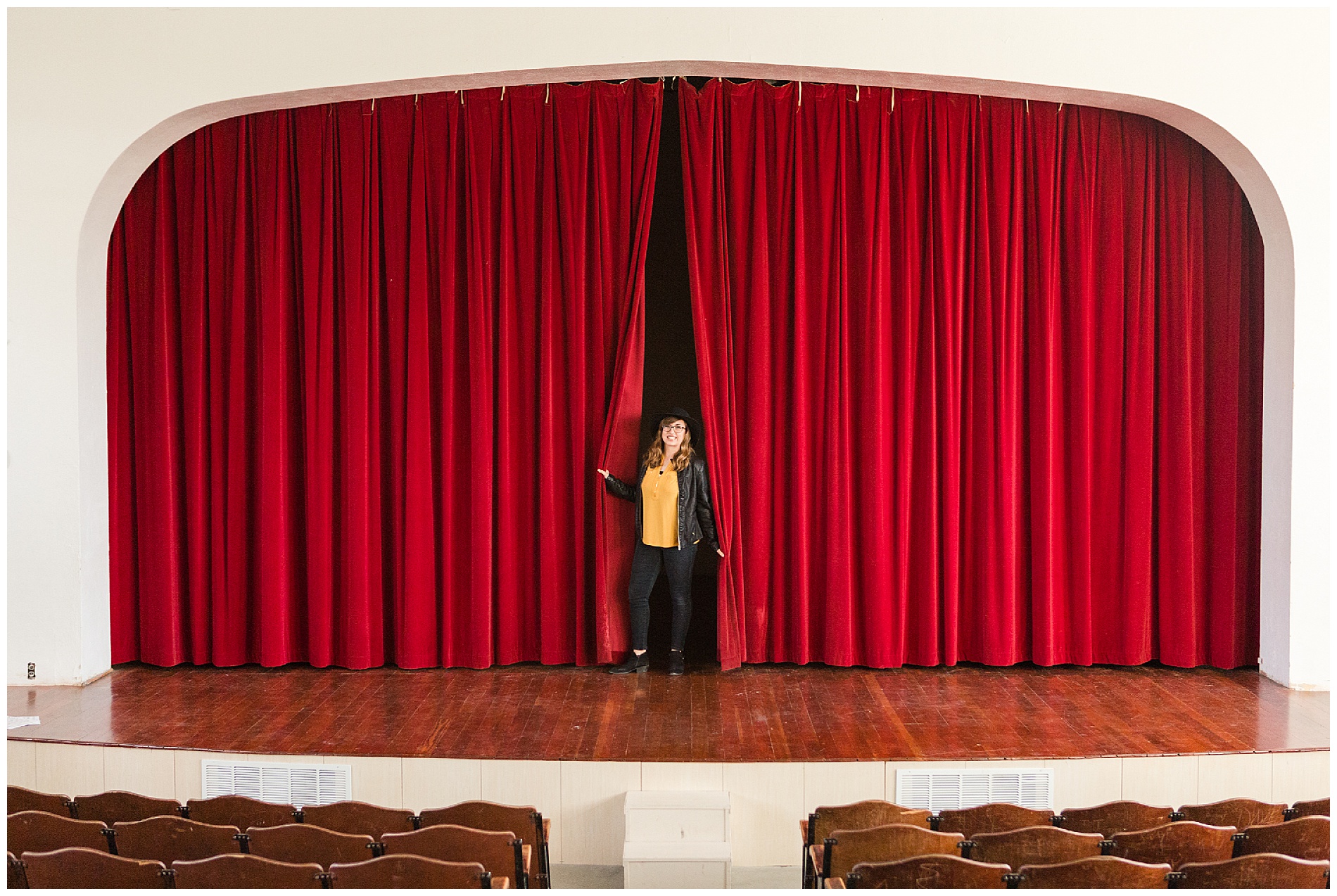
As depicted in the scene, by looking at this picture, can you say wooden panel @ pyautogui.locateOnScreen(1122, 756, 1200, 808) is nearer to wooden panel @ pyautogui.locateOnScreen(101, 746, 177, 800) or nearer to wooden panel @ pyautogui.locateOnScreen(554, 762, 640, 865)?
wooden panel @ pyautogui.locateOnScreen(554, 762, 640, 865)

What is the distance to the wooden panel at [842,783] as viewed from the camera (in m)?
3.56

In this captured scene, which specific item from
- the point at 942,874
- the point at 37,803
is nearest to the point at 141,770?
the point at 37,803

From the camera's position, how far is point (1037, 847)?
2.52 m

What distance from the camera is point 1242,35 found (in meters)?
4.57

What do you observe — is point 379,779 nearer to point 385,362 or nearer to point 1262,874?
point 385,362

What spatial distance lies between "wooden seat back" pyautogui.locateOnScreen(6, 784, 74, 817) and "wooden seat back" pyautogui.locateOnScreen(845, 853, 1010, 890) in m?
2.38

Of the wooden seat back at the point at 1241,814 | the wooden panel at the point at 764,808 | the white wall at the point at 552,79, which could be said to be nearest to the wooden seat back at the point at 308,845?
the wooden panel at the point at 764,808

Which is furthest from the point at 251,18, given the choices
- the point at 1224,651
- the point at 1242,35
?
the point at 1224,651

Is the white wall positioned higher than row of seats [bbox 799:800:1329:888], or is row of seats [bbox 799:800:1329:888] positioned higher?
the white wall

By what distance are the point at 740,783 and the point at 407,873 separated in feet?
5.09

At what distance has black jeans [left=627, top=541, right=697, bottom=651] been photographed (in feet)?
15.7

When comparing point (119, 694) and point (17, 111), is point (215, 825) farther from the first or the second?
point (17, 111)

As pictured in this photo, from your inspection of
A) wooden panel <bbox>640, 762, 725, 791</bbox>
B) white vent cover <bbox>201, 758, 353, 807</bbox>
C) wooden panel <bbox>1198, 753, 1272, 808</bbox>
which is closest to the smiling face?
wooden panel <bbox>640, 762, 725, 791</bbox>

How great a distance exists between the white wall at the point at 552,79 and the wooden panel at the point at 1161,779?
4.44 ft
